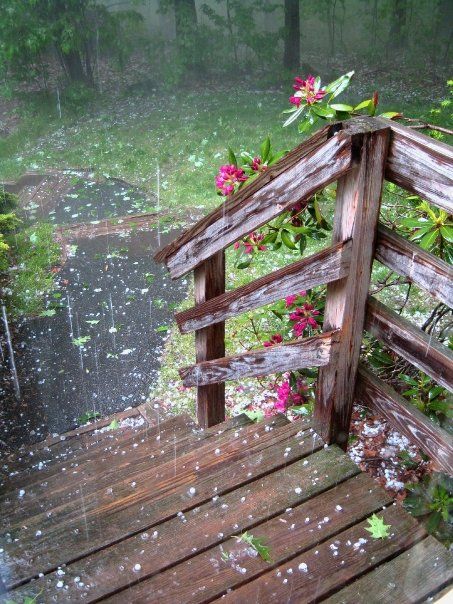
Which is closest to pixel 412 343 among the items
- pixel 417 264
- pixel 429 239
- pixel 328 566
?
pixel 417 264

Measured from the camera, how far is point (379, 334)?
2.22 m

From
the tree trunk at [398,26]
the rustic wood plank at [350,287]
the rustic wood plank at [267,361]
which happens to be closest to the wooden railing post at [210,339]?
the rustic wood plank at [267,361]

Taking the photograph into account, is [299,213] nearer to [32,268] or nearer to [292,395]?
[292,395]

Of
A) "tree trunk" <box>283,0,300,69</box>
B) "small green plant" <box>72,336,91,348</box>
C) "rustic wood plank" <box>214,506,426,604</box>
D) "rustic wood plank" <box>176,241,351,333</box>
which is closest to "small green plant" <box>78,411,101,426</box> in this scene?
"small green plant" <box>72,336,91,348</box>

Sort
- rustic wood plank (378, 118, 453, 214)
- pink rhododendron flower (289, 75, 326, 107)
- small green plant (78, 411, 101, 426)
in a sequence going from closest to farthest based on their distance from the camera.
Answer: rustic wood plank (378, 118, 453, 214) < pink rhododendron flower (289, 75, 326, 107) < small green plant (78, 411, 101, 426)

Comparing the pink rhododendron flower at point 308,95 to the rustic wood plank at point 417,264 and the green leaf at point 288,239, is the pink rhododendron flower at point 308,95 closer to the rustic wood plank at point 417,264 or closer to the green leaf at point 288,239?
the green leaf at point 288,239

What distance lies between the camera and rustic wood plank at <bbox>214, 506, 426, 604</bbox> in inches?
76.4

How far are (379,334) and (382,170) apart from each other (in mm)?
607

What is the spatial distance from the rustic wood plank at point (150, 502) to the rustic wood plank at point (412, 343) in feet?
2.07

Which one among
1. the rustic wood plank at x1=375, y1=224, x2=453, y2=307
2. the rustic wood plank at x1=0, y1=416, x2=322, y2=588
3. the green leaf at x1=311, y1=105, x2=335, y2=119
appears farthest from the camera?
the green leaf at x1=311, y1=105, x2=335, y2=119

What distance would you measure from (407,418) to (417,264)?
614 mm

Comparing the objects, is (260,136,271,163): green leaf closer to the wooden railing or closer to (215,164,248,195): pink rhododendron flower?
(215,164,248,195): pink rhododendron flower

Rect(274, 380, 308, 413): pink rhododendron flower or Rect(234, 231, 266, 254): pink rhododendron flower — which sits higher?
Rect(234, 231, 266, 254): pink rhododendron flower

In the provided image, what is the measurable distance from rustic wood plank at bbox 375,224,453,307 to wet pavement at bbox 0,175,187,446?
3977 mm
